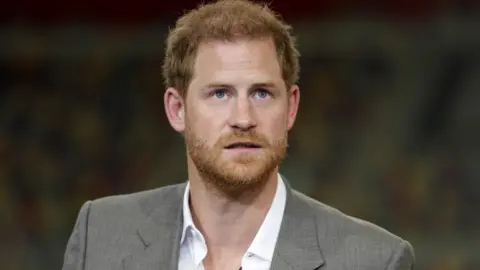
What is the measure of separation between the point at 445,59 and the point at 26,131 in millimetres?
1712

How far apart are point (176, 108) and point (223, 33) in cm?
25

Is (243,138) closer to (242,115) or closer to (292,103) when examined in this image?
(242,115)

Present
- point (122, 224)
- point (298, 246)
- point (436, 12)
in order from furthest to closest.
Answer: point (436, 12)
point (122, 224)
point (298, 246)

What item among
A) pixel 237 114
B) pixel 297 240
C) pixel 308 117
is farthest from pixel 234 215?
pixel 308 117

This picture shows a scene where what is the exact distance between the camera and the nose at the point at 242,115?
218 cm

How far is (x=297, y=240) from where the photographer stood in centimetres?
228

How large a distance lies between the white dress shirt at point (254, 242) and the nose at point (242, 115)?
0.24 meters

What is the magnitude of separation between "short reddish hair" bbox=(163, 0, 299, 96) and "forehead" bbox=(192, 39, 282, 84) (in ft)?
0.06

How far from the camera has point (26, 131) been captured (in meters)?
4.10

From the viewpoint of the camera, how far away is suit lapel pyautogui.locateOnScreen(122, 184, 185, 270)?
2.31 m

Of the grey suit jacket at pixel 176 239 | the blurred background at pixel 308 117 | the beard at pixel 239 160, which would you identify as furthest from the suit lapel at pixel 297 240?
the blurred background at pixel 308 117

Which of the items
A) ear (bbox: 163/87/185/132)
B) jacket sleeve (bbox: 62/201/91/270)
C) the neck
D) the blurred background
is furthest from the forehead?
the blurred background

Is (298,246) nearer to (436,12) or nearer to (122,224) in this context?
(122,224)

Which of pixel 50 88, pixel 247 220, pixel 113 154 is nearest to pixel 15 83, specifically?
pixel 50 88
